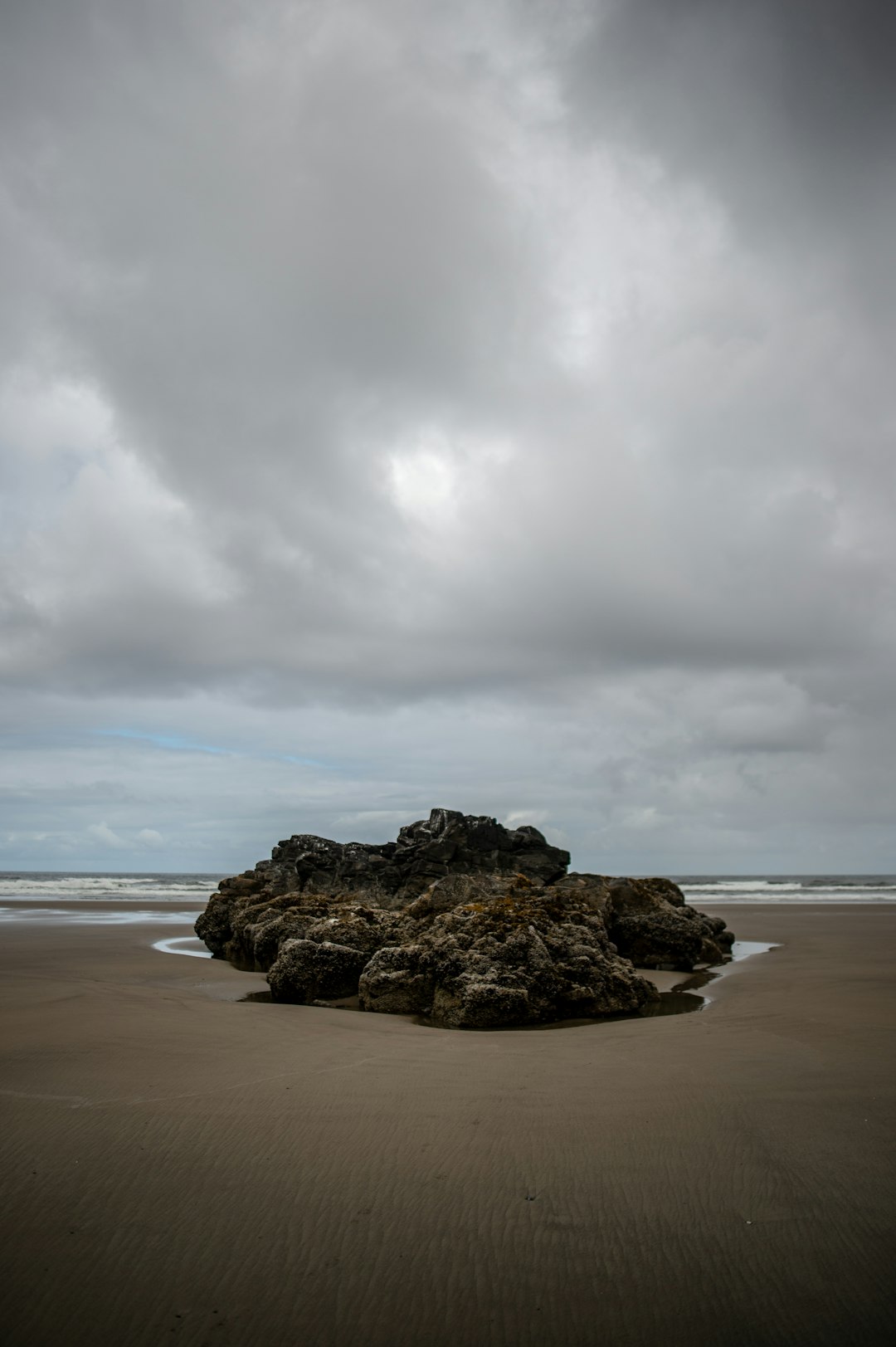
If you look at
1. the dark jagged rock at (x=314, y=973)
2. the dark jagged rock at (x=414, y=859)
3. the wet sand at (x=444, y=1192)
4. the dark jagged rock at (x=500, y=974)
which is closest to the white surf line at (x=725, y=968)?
the dark jagged rock at (x=500, y=974)

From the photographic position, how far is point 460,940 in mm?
9883

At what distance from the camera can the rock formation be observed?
9.32 meters

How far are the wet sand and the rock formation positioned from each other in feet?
6.71

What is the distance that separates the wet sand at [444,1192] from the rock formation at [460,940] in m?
2.04

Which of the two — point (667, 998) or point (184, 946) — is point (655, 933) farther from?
point (184, 946)

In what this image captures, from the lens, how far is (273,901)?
1659 cm

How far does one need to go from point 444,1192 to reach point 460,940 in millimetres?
6057

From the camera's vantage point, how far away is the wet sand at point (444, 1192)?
2949 millimetres

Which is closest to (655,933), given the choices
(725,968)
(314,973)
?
(725,968)

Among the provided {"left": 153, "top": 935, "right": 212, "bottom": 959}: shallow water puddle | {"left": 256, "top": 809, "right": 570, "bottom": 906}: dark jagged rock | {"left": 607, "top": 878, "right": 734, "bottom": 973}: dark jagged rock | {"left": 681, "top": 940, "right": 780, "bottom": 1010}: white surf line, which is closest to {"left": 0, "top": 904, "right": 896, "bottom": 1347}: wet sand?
{"left": 681, "top": 940, "right": 780, "bottom": 1010}: white surf line

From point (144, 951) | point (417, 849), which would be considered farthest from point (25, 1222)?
point (417, 849)

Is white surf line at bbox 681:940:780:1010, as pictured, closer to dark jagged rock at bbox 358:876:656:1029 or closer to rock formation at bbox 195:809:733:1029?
rock formation at bbox 195:809:733:1029

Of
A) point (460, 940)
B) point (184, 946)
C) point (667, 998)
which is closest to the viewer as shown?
point (460, 940)

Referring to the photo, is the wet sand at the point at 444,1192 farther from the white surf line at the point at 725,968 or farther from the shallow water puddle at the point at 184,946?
the shallow water puddle at the point at 184,946
